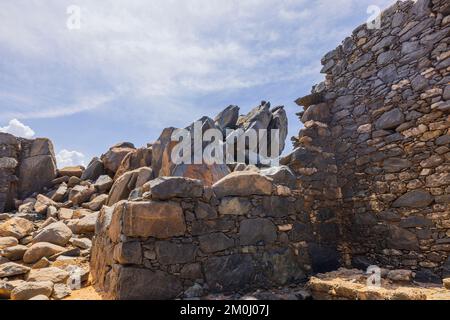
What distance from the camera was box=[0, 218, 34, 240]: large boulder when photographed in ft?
25.5

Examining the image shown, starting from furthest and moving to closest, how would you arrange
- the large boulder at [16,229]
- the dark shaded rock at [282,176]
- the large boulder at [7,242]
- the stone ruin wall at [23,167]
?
1. the stone ruin wall at [23,167]
2. the large boulder at [16,229]
3. the large boulder at [7,242]
4. the dark shaded rock at [282,176]

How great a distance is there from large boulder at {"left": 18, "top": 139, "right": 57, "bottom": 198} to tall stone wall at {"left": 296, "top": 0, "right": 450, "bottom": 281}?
12647mm

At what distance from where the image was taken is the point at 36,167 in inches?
535

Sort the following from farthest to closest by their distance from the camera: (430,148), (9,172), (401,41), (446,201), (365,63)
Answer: (9,172) → (365,63) → (401,41) → (430,148) → (446,201)

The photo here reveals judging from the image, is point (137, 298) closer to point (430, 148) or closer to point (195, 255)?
point (195, 255)

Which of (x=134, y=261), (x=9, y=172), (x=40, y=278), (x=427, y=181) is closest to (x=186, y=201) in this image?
(x=134, y=261)

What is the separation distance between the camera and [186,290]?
4.05m

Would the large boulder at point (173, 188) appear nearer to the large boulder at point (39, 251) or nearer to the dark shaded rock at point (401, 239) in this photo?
the dark shaded rock at point (401, 239)

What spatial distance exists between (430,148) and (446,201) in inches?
37.2

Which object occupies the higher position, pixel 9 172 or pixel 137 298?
pixel 9 172

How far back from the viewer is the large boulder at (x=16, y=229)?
777 centimetres

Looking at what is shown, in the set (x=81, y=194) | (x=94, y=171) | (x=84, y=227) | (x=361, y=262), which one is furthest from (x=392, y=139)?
(x=94, y=171)

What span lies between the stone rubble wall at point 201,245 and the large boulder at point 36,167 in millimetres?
10534

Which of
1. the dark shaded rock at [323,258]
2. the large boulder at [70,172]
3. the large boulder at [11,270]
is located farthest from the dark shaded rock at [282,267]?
the large boulder at [70,172]
